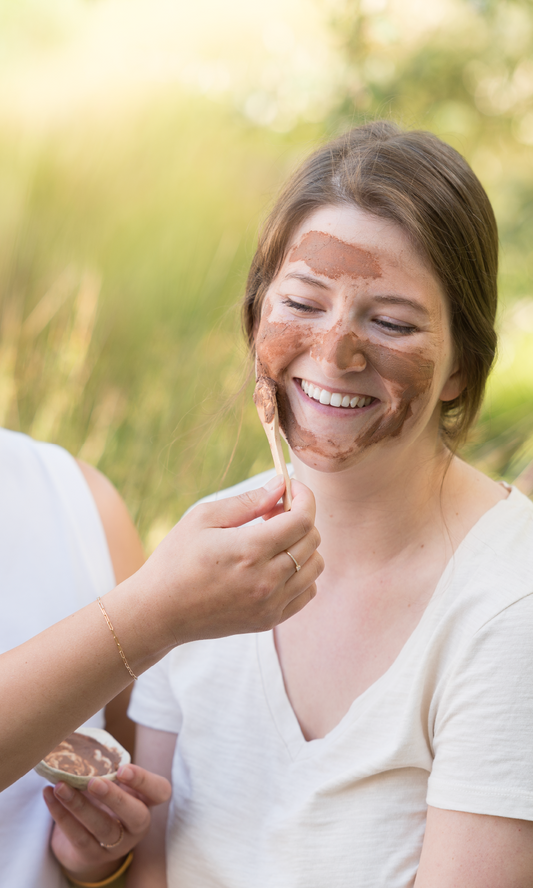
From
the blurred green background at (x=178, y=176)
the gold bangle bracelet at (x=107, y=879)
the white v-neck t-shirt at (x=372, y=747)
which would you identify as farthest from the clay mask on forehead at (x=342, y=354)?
the blurred green background at (x=178, y=176)

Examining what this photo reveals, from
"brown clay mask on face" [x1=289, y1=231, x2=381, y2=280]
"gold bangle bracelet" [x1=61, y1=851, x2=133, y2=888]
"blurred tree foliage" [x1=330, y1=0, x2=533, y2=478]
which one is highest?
"blurred tree foliage" [x1=330, y1=0, x2=533, y2=478]

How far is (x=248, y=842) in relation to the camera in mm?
1384

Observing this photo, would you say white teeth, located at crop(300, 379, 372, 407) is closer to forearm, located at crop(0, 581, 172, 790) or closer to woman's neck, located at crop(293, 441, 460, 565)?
woman's neck, located at crop(293, 441, 460, 565)

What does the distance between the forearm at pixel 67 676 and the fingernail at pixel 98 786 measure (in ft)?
0.80

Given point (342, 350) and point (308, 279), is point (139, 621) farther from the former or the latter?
point (308, 279)

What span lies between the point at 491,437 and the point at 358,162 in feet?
8.19

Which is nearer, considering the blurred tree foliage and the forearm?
the forearm

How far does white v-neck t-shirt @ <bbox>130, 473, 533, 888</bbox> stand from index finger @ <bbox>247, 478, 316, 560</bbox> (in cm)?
33

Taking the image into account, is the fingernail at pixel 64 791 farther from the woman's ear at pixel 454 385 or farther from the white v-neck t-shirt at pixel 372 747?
the woman's ear at pixel 454 385

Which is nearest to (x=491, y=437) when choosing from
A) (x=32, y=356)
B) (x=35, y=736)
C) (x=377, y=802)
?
(x=32, y=356)

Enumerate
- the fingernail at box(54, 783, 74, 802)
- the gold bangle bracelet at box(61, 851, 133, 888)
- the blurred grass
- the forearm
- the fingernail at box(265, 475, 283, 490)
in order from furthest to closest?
the blurred grass → the gold bangle bracelet at box(61, 851, 133, 888) → the fingernail at box(54, 783, 74, 802) → the fingernail at box(265, 475, 283, 490) → the forearm

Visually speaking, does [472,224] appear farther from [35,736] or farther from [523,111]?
[523,111]

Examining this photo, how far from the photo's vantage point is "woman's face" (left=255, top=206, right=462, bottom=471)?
128 cm

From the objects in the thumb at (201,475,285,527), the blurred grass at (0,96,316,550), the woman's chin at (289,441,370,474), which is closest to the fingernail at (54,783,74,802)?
the thumb at (201,475,285,527)
